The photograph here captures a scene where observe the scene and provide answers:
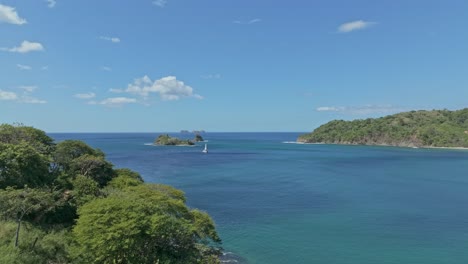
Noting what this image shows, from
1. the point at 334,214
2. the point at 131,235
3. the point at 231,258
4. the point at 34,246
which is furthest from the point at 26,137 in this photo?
the point at 334,214

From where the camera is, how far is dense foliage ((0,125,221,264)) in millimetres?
20391

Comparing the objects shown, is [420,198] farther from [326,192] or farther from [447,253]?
[447,253]

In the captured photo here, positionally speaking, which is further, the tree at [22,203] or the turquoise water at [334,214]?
the turquoise water at [334,214]

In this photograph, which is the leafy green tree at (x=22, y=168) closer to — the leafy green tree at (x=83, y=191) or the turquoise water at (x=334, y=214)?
the leafy green tree at (x=83, y=191)

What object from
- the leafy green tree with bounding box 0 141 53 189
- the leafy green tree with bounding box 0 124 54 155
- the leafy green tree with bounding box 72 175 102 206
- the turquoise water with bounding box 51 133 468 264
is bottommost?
the turquoise water with bounding box 51 133 468 264

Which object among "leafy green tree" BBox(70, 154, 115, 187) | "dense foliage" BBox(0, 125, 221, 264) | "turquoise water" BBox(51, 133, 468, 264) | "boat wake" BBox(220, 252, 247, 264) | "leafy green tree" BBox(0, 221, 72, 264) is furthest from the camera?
"leafy green tree" BBox(70, 154, 115, 187)

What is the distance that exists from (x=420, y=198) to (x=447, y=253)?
27698 millimetres

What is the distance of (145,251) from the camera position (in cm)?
2116

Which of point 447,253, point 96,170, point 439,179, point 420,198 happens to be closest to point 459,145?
point 439,179

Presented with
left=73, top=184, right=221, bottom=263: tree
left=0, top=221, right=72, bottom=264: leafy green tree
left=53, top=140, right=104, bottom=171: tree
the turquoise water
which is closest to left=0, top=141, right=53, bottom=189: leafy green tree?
left=0, top=221, right=72, bottom=264: leafy green tree

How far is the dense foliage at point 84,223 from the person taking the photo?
20.4m

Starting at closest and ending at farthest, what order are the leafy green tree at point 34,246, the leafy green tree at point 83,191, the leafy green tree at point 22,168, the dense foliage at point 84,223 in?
the leafy green tree at point 34,246 < the dense foliage at point 84,223 < the leafy green tree at point 83,191 < the leafy green tree at point 22,168

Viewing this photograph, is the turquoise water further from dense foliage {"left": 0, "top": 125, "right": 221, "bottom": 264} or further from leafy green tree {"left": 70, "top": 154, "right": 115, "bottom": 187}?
leafy green tree {"left": 70, "top": 154, "right": 115, "bottom": 187}

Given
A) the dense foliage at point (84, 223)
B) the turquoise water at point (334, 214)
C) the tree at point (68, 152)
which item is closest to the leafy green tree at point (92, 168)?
the tree at point (68, 152)
